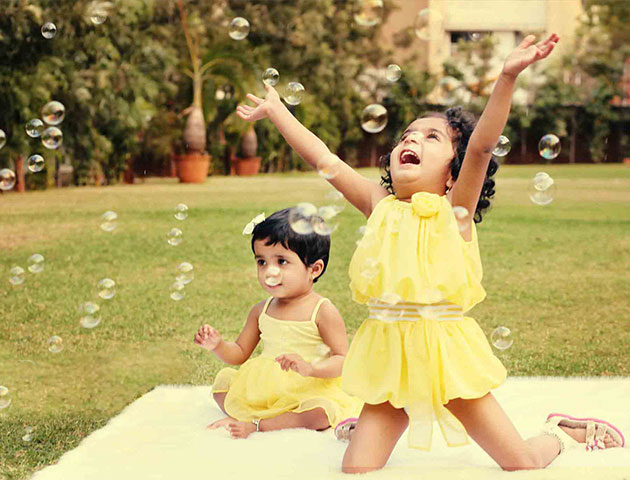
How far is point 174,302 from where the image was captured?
4.98 m

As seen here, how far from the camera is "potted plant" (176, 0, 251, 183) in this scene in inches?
555

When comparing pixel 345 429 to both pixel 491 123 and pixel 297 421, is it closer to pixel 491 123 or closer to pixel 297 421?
pixel 297 421

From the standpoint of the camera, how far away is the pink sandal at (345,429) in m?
2.40

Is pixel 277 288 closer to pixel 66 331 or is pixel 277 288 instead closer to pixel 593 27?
pixel 66 331

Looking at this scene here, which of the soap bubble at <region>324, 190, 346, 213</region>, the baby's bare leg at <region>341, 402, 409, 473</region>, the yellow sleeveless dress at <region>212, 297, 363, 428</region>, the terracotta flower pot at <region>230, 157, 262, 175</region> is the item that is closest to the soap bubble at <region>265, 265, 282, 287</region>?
the yellow sleeveless dress at <region>212, 297, 363, 428</region>

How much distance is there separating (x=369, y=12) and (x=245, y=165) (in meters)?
13.1

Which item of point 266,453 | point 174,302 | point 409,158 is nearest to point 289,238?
point 409,158

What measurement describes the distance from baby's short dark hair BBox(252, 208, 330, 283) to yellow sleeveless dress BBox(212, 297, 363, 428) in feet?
0.48

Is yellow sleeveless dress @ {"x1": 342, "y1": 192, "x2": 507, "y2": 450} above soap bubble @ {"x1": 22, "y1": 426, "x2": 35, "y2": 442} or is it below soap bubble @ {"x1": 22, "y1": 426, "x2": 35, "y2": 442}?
above

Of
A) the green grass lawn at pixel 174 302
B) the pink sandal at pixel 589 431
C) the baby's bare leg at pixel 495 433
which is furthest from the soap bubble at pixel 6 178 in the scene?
the pink sandal at pixel 589 431

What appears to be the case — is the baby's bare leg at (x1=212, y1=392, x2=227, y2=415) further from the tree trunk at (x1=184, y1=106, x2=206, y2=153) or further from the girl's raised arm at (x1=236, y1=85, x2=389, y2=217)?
the tree trunk at (x1=184, y1=106, x2=206, y2=153)

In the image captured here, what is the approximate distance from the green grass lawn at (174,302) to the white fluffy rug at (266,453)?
155 mm

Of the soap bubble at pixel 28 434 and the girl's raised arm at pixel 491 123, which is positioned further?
the soap bubble at pixel 28 434

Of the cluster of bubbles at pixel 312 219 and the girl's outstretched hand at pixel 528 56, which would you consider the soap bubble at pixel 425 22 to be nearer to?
the cluster of bubbles at pixel 312 219
